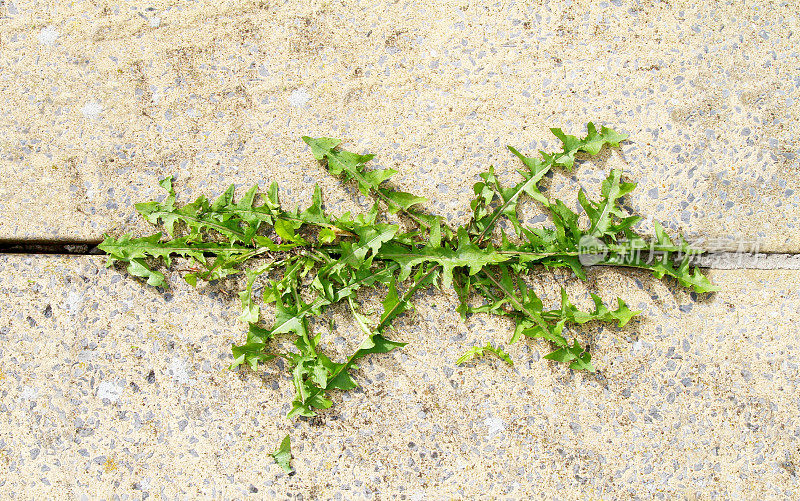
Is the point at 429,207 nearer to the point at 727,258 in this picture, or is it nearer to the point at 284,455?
the point at 284,455

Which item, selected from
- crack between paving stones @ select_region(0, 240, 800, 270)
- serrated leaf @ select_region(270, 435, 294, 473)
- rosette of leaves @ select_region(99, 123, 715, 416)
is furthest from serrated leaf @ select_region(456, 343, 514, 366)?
crack between paving stones @ select_region(0, 240, 800, 270)

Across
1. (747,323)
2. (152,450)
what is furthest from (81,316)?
(747,323)

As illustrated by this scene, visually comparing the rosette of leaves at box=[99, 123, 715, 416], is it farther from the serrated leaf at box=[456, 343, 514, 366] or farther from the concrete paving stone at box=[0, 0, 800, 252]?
the concrete paving stone at box=[0, 0, 800, 252]

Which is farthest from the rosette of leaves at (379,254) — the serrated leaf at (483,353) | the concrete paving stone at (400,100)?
the concrete paving stone at (400,100)

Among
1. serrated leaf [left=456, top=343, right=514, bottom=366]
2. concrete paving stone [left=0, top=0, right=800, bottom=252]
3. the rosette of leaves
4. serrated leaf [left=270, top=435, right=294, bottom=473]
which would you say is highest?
concrete paving stone [left=0, top=0, right=800, bottom=252]

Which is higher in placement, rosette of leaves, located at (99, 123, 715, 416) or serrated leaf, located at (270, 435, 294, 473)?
rosette of leaves, located at (99, 123, 715, 416)
